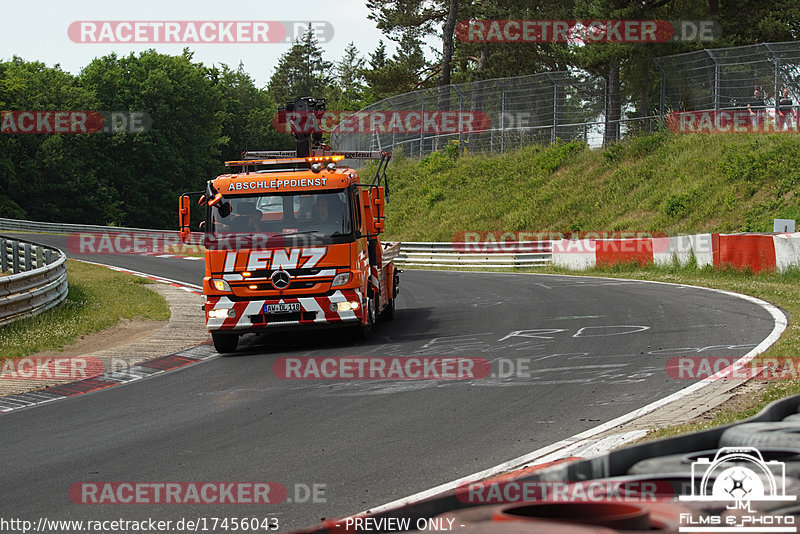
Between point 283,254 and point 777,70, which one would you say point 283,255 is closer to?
point 283,254

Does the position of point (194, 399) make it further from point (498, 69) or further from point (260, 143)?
point (260, 143)

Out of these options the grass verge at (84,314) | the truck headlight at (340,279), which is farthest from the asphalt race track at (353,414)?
the grass verge at (84,314)

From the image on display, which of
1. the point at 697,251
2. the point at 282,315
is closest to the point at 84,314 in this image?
the point at 282,315

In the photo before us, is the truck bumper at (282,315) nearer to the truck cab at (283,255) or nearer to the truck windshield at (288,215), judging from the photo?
the truck cab at (283,255)

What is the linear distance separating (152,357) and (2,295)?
10.8 ft

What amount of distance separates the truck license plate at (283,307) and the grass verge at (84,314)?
3580 mm

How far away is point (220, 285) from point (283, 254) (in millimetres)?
1038

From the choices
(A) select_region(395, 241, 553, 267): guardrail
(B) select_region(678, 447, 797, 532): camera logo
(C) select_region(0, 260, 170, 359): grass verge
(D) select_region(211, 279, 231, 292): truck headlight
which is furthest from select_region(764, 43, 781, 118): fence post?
(B) select_region(678, 447, 797, 532): camera logo

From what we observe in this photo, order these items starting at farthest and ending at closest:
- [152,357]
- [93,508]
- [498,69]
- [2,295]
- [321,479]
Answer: [498,69]
[2,295]
[152,357]
[321,479]
[93,508]

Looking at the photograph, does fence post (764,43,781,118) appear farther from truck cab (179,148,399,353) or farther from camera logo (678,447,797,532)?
camera logo (678,447,797,532)

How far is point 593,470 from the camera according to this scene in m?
4.00

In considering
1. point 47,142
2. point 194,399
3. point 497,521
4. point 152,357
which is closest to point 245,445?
point 194,399

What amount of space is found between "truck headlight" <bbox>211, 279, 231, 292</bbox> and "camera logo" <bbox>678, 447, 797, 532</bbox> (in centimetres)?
985

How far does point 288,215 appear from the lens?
13.4 meters
